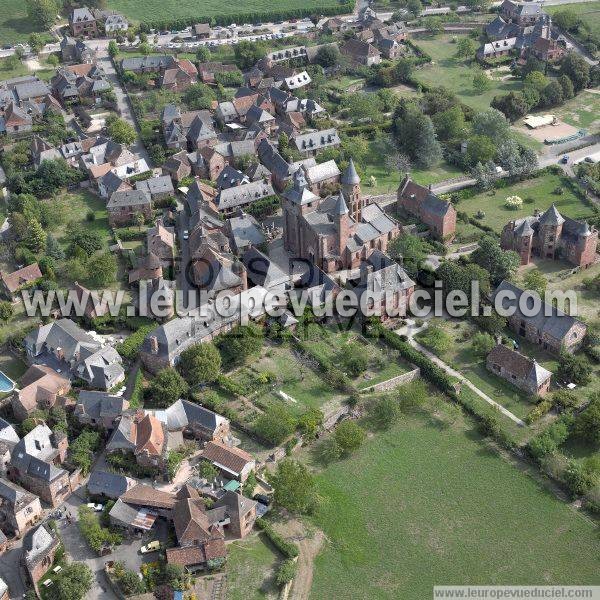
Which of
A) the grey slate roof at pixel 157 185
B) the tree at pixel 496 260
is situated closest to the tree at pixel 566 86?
the tree at pixel 496 260

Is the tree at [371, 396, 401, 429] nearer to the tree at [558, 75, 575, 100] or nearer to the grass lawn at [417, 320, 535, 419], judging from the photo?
the grass lawn at [417, 320, 535, 419]

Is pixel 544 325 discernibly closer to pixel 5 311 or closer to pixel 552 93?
pixel 5 311

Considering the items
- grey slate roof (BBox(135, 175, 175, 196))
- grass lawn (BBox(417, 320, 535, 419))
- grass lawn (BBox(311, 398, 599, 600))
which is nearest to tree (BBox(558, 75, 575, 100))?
grass lawn (BBox(417, 320, 535, 419))

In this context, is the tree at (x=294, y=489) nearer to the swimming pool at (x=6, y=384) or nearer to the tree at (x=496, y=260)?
the swimming pool at (x=6, y=384)

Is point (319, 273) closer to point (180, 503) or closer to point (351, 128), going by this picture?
point (180, 503)

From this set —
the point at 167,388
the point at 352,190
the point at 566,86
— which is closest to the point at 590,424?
the point at 167,388
